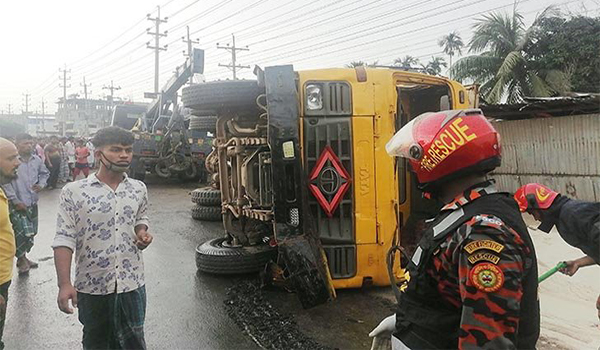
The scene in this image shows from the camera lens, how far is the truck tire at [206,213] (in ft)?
25.4

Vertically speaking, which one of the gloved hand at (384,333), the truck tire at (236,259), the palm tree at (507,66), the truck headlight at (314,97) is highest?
the palm tree at (507,66)

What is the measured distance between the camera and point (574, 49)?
1655cm

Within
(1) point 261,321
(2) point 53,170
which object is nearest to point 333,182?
(1) point 261,321

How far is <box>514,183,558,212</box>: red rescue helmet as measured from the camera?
7.23 feet

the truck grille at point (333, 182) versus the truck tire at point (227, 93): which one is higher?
the truck tire at point (227, 93)

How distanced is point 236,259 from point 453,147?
11.9 ft

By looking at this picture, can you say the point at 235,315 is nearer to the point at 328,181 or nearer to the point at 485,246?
the point at 328,181

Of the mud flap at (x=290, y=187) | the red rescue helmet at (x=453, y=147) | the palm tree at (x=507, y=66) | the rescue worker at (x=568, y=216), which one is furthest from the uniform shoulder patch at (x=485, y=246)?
the palm tree at (x=507, y=66)

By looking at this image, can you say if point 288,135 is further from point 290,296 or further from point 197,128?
point 197,128

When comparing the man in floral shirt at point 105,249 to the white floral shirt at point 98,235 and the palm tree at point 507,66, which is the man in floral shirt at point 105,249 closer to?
the white floral shirt at point 98,235

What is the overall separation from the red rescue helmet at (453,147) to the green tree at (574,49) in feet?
60.4

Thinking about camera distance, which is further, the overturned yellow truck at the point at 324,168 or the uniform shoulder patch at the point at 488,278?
the overturned yellow truck at the point at 324,168

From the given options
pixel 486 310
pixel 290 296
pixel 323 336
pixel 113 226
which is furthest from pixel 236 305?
pixel 486 310

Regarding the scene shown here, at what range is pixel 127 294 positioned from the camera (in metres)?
2.38
